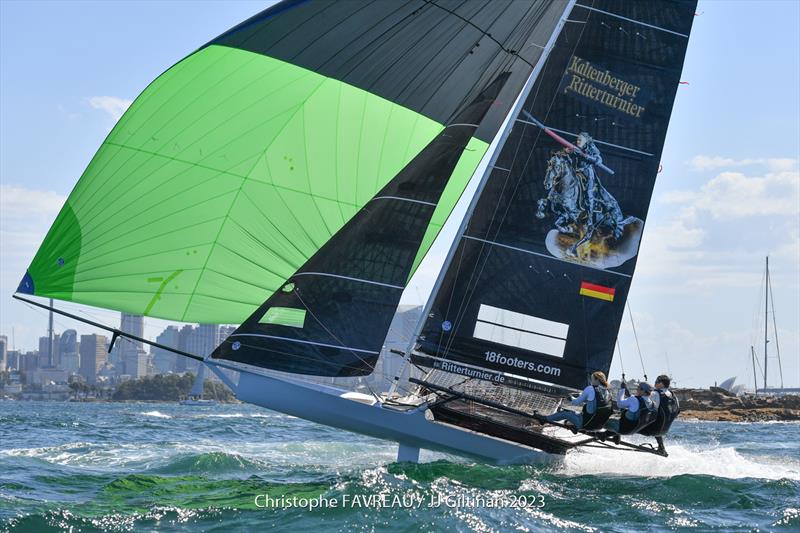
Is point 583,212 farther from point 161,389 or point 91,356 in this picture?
point 91,356

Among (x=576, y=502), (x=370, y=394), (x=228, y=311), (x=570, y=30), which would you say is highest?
(x=570, y=30)

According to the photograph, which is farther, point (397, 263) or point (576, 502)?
point (397, 263)

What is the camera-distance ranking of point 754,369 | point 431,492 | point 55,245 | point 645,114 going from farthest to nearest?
point 754,369
point 645,114
point 55,245
point 431,492

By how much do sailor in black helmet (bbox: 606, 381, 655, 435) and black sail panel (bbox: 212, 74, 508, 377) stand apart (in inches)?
119

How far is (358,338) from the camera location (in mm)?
12391

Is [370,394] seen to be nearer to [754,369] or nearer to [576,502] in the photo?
[576,502]

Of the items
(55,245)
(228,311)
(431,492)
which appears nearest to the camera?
(431,492)

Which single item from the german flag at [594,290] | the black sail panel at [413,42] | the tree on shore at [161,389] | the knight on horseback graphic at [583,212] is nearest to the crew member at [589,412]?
the german flag at [594,290]

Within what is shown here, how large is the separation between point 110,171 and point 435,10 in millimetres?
4530

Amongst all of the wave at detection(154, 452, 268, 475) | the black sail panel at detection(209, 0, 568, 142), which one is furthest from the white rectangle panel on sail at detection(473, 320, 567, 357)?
the wave at detection(154, 452, 268, 475)

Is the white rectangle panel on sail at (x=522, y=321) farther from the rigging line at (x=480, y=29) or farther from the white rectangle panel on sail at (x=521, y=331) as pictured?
the rigging line at (x=480, y=29)

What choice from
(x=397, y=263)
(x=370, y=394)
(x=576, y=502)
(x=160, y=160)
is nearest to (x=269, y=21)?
(x=160, y=160)

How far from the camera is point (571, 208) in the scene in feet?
43.3

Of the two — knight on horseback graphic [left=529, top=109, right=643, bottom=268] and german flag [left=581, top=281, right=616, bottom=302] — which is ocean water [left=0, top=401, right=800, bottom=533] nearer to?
german flag [left=581, top=281, right=616, bottom=302]
